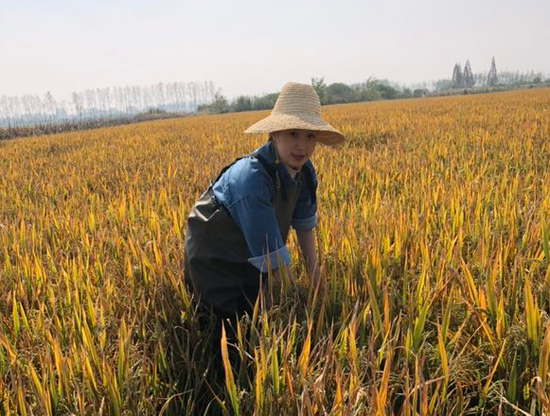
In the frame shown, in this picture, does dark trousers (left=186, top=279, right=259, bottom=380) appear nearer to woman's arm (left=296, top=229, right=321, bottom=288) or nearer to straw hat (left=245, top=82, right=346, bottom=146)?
woman's arm (left=296, top=229, right=321, bottom=288)

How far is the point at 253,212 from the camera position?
133cm

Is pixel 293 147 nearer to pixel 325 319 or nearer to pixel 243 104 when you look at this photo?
pixel 325 319

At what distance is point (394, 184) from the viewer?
3.12 meters

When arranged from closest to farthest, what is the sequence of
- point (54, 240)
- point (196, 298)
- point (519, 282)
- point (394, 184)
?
point (519, 282), point (196, 298), point (54, 240), point (394, 184)

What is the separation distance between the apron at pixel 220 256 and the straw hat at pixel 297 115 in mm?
138

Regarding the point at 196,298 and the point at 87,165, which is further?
the point at 87,165

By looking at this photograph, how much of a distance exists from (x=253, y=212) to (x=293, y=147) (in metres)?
0.29

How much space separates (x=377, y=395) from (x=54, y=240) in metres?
2.17

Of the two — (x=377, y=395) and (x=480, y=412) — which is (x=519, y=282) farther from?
(x=377, y=395)

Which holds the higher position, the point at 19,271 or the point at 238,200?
the point at 238,200

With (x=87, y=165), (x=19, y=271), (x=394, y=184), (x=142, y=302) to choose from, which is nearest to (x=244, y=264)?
(x=142, y=302)

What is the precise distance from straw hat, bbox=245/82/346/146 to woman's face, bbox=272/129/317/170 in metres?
0.05

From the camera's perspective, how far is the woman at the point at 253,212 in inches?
52.7

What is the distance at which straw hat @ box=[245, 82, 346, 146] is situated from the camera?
4.46 ft
